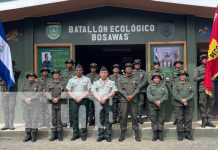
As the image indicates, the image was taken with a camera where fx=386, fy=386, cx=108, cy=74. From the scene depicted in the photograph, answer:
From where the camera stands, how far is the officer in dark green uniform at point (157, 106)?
8641mm

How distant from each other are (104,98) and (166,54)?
2.63m

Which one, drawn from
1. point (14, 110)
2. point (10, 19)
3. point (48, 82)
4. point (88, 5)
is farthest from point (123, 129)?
point (10, 19)

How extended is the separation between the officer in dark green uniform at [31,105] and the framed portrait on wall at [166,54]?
3.15 meters

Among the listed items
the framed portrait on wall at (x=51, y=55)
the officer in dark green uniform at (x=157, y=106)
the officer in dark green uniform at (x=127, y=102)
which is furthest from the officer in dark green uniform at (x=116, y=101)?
the framed portrait on wall at (x=51, y=55)

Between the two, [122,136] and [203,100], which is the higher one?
[203,100]

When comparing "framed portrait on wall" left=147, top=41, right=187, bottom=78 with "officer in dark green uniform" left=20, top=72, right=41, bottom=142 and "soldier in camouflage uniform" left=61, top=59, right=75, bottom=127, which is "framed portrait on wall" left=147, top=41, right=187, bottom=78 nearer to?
"soldier in camouflage uniform" left=61, top=59, right=75, bottom=127

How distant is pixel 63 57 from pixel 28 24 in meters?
1.29

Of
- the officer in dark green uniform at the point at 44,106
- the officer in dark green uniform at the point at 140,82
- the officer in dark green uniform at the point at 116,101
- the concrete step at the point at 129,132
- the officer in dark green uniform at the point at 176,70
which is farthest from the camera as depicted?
the officer in dark green uniform at the point at 140,82

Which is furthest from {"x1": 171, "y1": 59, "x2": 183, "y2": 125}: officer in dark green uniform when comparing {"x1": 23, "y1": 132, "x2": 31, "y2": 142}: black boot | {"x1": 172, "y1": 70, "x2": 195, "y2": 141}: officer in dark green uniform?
{"x1": 23, "y1": 132, "x2": 31, "y2": 142}: black boot

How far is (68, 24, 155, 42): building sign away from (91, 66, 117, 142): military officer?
1969 millimetres

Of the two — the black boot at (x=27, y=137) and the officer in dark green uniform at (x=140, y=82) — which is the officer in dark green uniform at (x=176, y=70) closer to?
the officer in dark green uniform at (x=140, y=82)

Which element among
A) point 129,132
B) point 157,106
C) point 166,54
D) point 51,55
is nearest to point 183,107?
point 157,106

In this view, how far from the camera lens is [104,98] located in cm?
859

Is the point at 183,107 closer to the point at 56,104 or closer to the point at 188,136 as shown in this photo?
the point at 188,136
